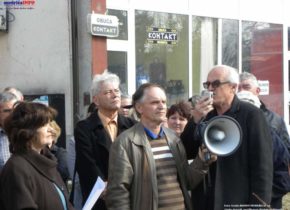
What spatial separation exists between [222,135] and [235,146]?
0.17 m

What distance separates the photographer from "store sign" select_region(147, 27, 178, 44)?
10289 mm

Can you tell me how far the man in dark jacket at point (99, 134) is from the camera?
14.5 feet

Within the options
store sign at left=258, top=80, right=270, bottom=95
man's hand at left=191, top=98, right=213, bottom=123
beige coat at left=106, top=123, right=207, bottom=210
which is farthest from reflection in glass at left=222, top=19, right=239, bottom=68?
beige coat at left=106, top=123, right=207, bottom=210

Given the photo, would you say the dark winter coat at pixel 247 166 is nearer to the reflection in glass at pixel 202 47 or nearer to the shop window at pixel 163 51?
the shop window at pixel 163 51

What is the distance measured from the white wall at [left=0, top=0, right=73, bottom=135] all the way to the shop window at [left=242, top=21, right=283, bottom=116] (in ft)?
16.4

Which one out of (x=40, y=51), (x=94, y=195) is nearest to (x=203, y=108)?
(x=94, y=195)

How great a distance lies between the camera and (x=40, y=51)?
8.88 m

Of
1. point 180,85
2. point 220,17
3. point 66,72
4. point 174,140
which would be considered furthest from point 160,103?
point 220,17

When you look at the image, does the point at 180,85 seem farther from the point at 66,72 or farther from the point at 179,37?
the point at 66,72

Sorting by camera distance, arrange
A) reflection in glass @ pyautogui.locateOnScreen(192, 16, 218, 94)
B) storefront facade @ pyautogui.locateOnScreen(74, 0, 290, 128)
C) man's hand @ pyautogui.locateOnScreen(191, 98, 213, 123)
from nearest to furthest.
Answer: man's hand @ pyautogui.locateOnScreen(191, 98, 213, 123) → storefront facade @ pyautogui.locateOnScreen(74, 0, 290, 128) → reflection in glass @ pyautogui.locateOnScreen(192, 16, 218, 94)

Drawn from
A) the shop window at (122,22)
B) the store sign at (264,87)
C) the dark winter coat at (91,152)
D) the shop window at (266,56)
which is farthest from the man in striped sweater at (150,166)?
the store sign at (264,87)

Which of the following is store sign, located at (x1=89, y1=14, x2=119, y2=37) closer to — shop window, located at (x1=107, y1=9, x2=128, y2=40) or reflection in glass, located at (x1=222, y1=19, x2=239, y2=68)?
shop window, located at (x1=107, y1=9, x2=128, y2=40)

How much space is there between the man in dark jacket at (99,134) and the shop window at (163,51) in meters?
5.45

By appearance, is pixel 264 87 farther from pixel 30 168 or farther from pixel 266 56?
pixel 30 168
